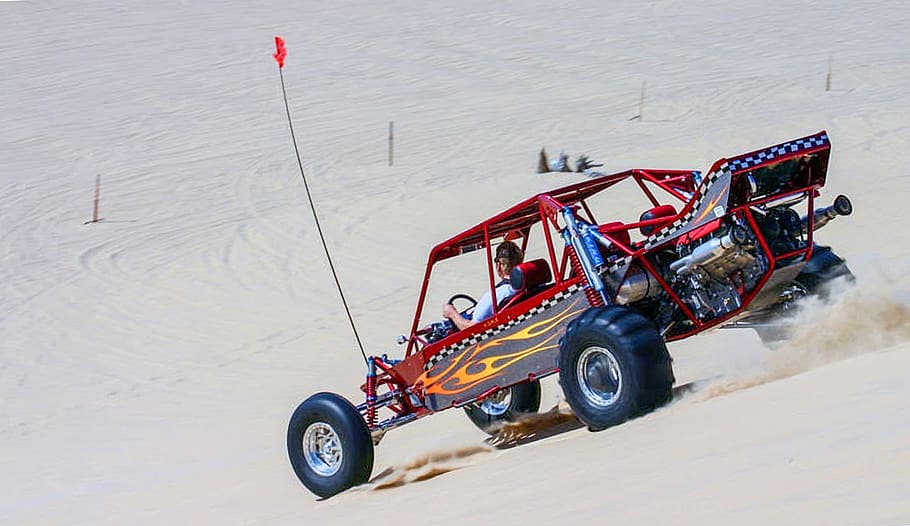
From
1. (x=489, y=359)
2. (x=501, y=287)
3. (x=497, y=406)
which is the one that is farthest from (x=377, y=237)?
(x=489, y=359)

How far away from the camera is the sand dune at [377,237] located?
235 inches

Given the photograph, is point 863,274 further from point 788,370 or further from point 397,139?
point 397,139

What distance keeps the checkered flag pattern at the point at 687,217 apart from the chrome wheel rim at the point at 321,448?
8.06 feet

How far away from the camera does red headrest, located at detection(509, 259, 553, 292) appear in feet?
26.2

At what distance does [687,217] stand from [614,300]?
62cm

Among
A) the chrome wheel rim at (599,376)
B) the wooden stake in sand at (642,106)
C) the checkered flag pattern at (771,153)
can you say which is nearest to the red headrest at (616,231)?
the chrome wheel rim at (599,376)

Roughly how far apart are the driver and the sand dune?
2.91 ft

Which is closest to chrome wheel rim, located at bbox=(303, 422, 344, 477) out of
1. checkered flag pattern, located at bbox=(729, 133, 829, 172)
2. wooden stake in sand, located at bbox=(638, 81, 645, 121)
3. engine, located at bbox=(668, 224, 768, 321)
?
engine, located at bbox=(668, 224, 768, 321)

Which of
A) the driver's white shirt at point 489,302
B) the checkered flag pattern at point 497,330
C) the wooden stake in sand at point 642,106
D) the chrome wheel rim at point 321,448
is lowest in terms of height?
the chrome wheel rim at point 321,448

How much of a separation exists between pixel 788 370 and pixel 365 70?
25955 mm

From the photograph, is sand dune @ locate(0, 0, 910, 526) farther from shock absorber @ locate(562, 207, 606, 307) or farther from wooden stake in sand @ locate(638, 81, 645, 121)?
shock absorber @ locate(562, 207, 606, 307)

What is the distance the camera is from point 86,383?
1430cm

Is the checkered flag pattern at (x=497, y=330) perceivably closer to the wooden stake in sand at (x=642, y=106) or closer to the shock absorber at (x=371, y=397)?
the shock absorber at (x=371, y=397)

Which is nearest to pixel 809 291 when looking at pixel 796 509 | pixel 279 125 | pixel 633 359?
pixel 633 359
